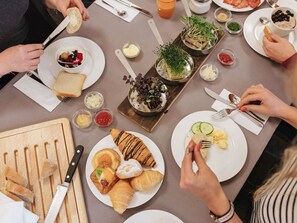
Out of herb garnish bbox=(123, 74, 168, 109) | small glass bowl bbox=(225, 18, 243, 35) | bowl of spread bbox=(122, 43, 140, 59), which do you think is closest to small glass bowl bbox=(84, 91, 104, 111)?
herb garnish bbox=(123, 74, 168, 109)

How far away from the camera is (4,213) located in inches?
44.2

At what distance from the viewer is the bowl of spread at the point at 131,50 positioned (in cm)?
151

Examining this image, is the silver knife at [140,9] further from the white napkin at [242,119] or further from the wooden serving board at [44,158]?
the wooden serving board at [44,158]

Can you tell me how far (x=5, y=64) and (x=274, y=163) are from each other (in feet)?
4.66

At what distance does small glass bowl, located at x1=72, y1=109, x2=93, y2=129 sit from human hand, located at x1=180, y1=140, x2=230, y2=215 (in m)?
0.47

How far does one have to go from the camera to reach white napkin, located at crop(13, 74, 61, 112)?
1.40 m

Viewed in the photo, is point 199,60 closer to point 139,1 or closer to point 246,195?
point 139,1

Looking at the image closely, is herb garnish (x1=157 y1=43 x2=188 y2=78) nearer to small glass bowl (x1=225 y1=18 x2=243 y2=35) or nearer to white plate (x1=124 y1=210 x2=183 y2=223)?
small glass bowl (x1=225 y1=18 x2=243 y2=35)

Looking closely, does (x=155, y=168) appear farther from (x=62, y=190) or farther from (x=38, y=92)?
(x=38, y=92)

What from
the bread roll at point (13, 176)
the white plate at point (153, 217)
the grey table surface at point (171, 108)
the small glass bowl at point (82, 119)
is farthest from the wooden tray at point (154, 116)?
Result: the bread roll at point (13, 176)

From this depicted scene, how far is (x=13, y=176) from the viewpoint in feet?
3.84

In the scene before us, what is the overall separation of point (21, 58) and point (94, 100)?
348 mm

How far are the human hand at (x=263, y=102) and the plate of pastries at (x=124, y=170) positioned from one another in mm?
434

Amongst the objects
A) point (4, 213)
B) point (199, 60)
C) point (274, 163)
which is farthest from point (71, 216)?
point (274, 163)
